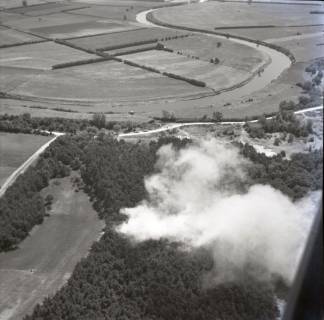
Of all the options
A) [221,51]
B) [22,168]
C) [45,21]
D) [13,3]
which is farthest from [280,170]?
[13,3]

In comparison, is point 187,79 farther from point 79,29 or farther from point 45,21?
point 45,21

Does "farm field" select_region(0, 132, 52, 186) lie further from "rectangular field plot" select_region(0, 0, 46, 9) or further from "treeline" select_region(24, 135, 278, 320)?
"rectangular field plot" select_region(0, 0, 46, 9)

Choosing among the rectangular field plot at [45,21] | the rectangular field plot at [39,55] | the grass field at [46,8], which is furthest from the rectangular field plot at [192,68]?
the grass field at [46,8]

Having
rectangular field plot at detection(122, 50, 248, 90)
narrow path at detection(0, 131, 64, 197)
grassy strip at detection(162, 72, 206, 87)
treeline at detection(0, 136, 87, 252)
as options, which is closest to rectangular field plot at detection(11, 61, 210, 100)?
grassy strip at detection(162, 72, 206, 87)

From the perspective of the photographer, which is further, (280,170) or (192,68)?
(192,68)

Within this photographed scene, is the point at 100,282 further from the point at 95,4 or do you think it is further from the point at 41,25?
the point at 95,4

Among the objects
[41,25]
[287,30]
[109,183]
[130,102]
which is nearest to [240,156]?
[109,183]
